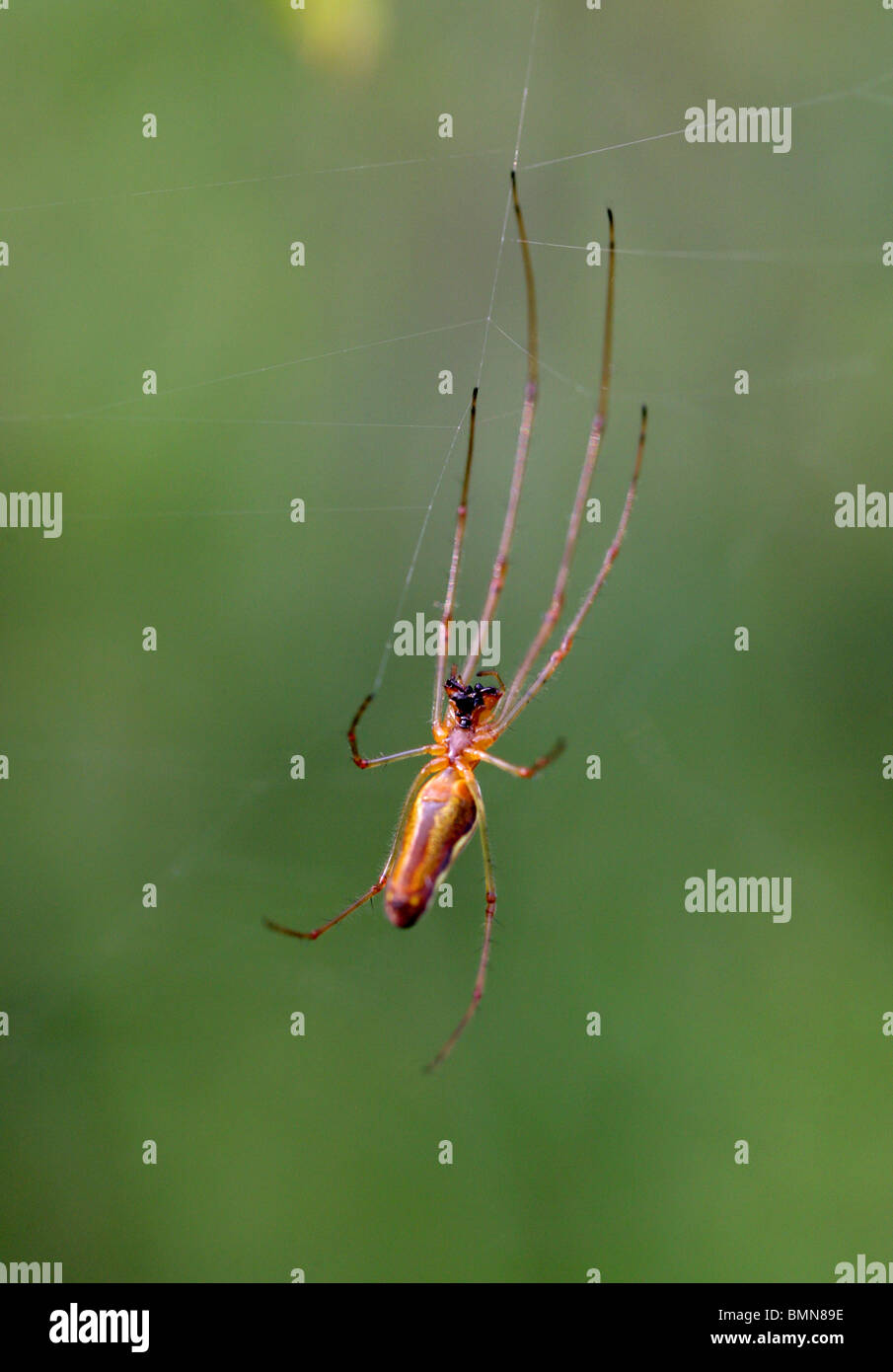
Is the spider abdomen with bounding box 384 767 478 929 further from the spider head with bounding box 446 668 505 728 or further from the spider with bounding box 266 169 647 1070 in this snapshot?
the spider head with bounding box 446 668 505 728

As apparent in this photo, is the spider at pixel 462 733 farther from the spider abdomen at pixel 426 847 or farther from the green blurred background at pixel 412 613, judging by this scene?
the green blurred background at pixel 412 613

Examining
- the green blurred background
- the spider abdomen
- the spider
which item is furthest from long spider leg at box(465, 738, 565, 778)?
the green blurred background

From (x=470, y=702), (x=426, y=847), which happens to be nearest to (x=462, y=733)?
(x=470, y=702)

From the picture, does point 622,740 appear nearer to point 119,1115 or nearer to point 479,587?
point 479,587

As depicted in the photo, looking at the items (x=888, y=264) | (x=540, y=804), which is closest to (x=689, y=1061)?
(x=540, y=804)

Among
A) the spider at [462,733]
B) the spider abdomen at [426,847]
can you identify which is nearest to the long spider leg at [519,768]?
the spider at [462,733]

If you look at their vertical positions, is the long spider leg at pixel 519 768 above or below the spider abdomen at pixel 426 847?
above

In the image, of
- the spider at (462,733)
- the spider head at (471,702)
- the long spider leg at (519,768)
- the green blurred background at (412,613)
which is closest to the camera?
the long spider leg at (519,768)
